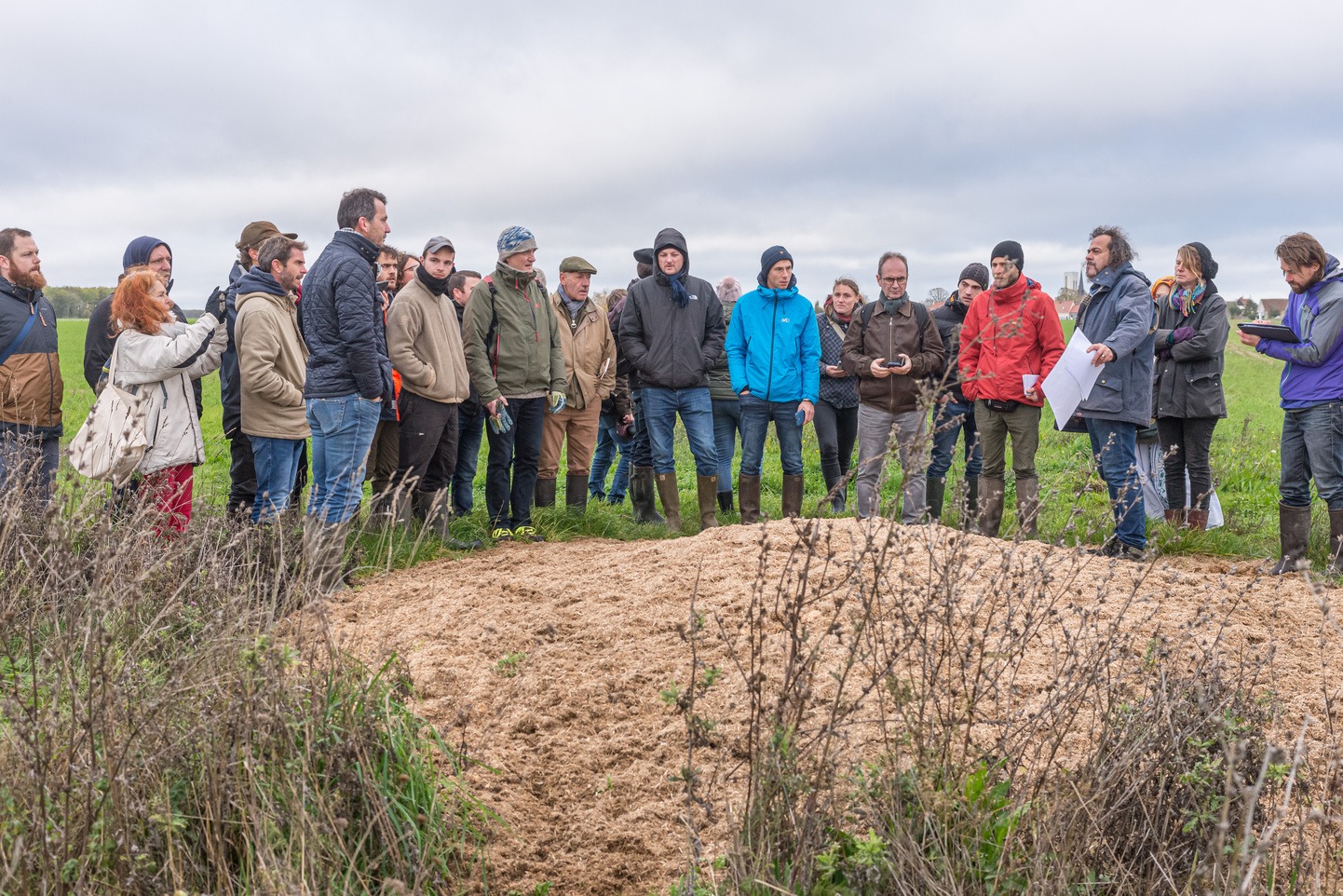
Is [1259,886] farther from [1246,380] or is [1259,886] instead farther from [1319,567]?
[1246,380]

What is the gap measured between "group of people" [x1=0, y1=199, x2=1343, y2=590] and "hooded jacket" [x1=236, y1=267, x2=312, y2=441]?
0.7 inches

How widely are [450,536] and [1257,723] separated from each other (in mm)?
5575

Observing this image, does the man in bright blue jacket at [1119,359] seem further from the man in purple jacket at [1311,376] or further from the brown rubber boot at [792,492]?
→ the brown rubber boot at [792,492]

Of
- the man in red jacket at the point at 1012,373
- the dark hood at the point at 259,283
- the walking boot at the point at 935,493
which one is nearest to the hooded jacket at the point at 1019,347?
the man in red jacket at the point at 1012,373

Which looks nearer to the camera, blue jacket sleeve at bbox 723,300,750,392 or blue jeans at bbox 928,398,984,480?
blue jacket sleeve at bbox 723,300,750,392

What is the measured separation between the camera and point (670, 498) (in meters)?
8.76

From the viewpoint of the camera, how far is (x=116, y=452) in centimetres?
559

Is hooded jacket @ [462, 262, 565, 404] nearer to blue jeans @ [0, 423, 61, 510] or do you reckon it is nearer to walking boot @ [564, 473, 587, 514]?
walking boot @ [564, 473, 587, 514]

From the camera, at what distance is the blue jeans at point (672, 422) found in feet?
28.2

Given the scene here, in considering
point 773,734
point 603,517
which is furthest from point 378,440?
point 773,734

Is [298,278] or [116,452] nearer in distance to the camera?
[116,452]

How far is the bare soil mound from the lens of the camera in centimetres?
334

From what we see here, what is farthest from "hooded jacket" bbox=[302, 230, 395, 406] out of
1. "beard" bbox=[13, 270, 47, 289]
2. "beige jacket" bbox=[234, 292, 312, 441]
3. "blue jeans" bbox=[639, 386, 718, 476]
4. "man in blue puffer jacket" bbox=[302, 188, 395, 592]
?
"blue jeans" bbox=[639, 386, 718, 476]

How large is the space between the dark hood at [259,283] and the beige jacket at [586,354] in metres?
2.51
